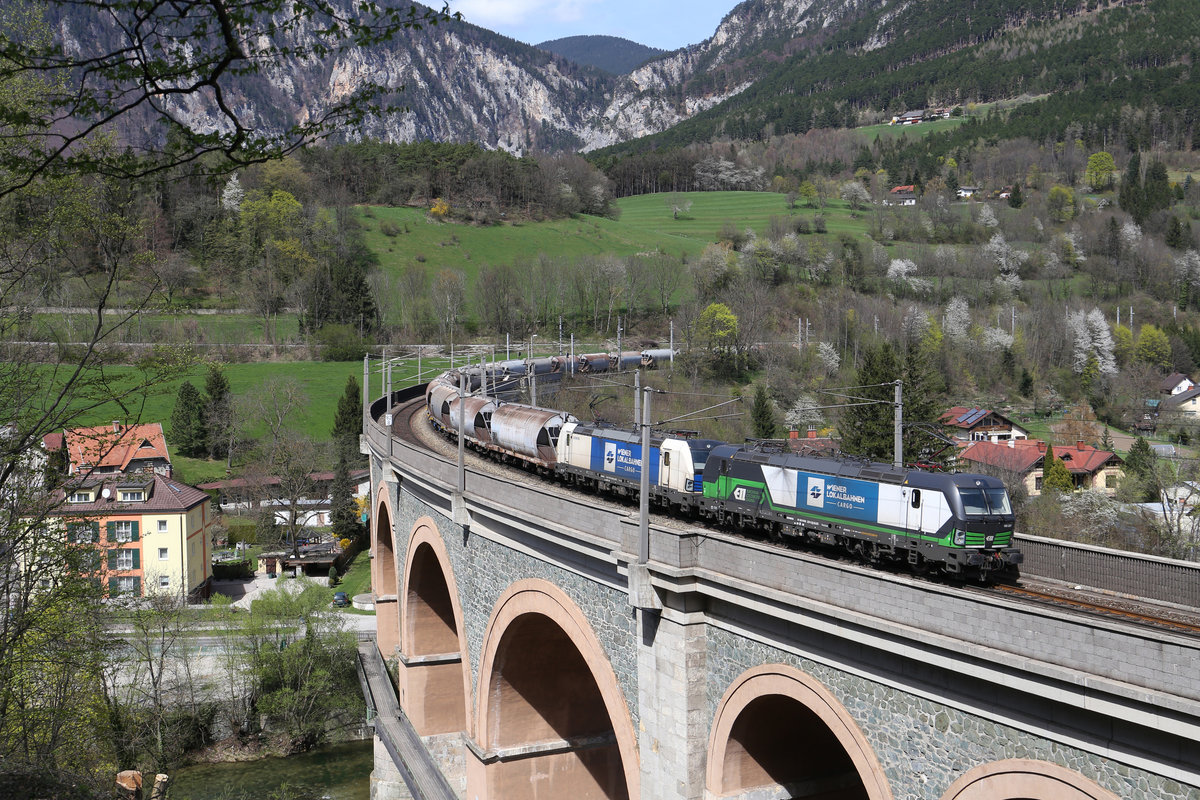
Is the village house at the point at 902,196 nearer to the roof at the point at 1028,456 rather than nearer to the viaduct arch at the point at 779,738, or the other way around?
the roof at the point at 1028,456

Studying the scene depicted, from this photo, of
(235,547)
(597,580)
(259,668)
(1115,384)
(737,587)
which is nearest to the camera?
(737,587)

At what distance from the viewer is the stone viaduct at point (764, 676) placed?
31.8ft

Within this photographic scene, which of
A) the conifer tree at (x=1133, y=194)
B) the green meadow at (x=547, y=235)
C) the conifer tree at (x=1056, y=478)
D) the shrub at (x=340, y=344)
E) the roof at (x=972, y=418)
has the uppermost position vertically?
the conifer tree at (x=1133, y=194)

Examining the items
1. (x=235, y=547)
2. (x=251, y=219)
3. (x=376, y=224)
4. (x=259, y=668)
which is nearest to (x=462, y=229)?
(x=376, y=224)

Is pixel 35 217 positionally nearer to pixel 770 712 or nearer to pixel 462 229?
pixel 770 712

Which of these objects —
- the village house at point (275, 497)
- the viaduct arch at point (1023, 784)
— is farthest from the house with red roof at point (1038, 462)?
the viaduct arch at point (1023, 784)

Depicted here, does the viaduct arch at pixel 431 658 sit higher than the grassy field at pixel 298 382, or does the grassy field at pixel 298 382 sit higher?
the grassy field at pixel 298 382

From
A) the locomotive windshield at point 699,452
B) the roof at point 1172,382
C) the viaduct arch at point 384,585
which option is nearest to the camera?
the locomotive windshield at point 699,452

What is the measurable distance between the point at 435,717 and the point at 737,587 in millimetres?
23789

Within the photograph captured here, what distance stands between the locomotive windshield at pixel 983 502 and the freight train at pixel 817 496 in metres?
0.02

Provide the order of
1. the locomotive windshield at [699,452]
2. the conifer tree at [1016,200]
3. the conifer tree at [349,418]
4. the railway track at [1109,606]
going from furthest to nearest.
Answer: the conifer tree at [1016,200] < the conifer tree at [349,418] < the locomotive windshield at [699,452] < the railway track at [1109,606]

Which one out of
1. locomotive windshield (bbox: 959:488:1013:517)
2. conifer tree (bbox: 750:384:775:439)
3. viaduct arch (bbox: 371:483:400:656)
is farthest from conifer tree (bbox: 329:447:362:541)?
locomotive windshield (bbox: 959:488:1013:517)

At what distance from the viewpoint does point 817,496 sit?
67.4ft

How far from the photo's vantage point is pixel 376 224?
122125 mm
